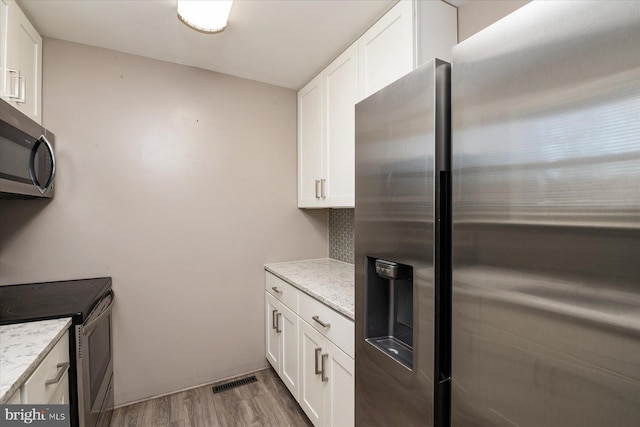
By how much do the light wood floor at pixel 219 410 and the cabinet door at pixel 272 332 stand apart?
0.19 meters

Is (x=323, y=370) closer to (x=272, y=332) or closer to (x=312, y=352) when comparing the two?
(x=312, y=352)

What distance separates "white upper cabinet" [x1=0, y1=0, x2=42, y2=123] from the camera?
4.37ft

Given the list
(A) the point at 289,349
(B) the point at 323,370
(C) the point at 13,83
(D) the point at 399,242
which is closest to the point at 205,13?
(C) the point at 13,83

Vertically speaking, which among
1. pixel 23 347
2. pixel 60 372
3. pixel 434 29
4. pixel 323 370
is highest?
pixel 434 29

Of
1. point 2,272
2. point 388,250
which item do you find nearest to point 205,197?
point 2,272

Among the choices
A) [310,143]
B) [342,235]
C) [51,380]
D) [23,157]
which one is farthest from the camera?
[342,235]

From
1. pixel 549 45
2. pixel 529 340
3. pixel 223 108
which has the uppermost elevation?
pixel 223 108

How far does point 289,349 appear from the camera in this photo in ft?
6.56

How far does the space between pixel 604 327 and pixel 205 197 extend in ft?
7.24

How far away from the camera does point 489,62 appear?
0.68 meters

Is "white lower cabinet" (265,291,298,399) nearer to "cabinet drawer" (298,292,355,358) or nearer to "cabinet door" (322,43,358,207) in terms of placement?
"cabinet drawer" (298,292,355,358)

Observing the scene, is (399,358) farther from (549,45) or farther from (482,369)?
(549,45)

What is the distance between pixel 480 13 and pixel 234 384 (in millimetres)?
2774

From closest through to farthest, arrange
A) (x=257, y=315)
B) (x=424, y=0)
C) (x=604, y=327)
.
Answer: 1. (x=604, y=327)
2. (x=424, y=0)
3. (x=257, y=315)
